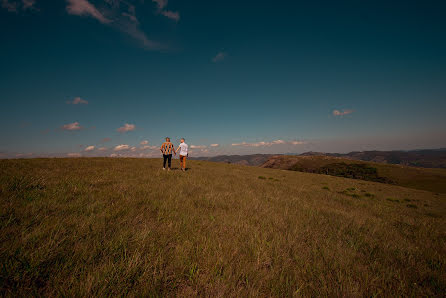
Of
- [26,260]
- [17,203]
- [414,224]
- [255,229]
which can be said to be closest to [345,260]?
[255,229]

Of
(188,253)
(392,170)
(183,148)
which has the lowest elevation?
(392,170)

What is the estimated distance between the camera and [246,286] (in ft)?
7.04

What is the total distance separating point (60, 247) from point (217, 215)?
307cm

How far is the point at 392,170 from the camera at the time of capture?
3583 inches

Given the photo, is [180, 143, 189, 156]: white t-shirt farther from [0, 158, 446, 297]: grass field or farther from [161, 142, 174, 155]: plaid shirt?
[0, 158, 446, 297]: grass field

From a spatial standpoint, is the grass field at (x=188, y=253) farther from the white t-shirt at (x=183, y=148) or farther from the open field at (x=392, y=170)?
the open field at (x=392, y=170)

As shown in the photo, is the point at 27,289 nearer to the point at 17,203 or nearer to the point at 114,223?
the point at 114,223

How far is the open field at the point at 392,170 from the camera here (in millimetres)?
61956

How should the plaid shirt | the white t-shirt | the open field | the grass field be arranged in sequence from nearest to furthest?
the grass field < the plaid shirt < the white t-shirt < the open field

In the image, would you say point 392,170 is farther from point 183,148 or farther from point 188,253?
point 188,253

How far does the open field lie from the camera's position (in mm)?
61956

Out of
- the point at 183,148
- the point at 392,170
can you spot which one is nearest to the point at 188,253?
the point at 183,148

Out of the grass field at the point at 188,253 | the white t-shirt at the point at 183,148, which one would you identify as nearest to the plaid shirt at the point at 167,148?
the white t-shirt at the point at 183,148

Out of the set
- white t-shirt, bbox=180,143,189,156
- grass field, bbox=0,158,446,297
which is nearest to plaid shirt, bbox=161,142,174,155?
white t-shirt, bbox=180,143,189,156
